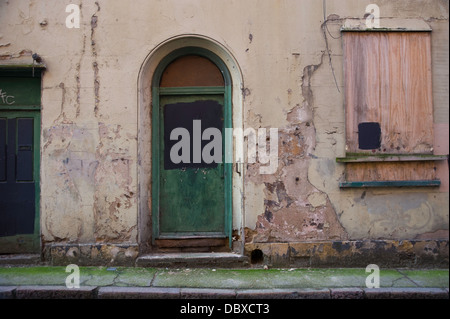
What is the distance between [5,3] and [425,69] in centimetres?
655

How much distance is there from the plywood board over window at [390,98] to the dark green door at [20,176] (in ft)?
16.4

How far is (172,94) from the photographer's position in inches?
226

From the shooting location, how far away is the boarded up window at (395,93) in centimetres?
545

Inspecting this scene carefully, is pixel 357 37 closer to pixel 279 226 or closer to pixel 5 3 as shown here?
pixel 279 226

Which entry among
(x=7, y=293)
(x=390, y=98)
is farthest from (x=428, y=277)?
(x=7, y=293)

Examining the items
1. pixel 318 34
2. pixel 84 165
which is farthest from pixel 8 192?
pixel 318 34

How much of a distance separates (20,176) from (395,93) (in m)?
6.05

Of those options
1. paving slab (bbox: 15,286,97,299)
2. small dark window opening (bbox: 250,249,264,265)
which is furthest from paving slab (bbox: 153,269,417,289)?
paving slab (bbox: 15,286,97,299)

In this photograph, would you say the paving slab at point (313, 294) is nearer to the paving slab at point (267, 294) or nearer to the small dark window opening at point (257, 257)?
the paving slab at point (267, 294)

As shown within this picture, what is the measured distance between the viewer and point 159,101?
5746 millimetres

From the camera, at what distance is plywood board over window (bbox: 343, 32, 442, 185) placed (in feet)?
17.8

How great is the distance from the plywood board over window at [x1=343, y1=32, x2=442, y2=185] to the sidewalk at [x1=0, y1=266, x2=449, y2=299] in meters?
1.57

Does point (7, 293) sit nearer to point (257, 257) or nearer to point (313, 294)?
point (257, 257)

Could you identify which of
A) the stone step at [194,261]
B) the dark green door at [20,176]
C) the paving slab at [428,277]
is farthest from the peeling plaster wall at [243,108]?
the paving slab at [428,277]
